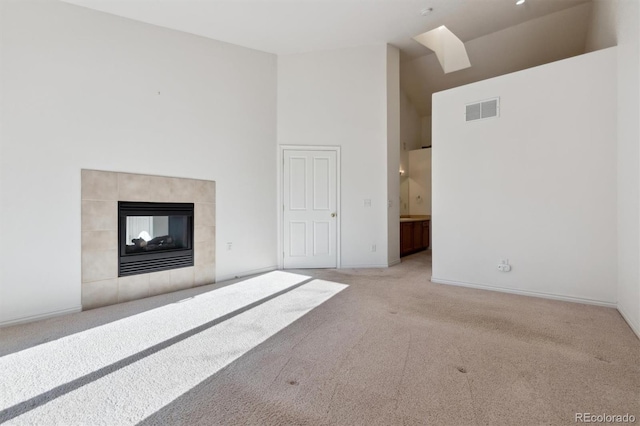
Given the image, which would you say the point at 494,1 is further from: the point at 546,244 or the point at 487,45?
the point at 546,244

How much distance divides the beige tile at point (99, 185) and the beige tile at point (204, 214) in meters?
1.01

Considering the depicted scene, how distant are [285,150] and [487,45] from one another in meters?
4.52

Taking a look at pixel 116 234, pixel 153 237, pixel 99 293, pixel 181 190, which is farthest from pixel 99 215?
pixel 181 190

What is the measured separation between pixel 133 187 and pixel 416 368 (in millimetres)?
3641

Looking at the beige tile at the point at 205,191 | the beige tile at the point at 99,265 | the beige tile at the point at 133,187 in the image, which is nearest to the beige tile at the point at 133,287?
the beige tile at the point at 99,265

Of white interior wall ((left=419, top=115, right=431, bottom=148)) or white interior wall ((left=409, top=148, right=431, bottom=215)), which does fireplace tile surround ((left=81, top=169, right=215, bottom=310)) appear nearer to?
white interior wall ((left=409, top=148, right=431, bottom=215))

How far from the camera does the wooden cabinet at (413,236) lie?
22.3 ft

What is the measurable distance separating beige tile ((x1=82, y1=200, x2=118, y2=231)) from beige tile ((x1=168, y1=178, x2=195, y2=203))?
0.68m

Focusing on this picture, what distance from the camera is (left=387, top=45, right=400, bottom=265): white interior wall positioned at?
219 inches

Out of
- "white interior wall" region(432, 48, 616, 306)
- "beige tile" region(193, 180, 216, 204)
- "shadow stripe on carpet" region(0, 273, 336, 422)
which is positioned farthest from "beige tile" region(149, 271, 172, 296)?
"white interior wall" region(432, 48, 616, 306)

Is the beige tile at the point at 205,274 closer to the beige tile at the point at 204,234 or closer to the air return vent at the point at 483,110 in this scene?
the beige tile at the point at 204,234

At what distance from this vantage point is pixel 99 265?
11.3 ft

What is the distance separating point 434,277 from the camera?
4457 mm

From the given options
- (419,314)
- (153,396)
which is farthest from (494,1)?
(153,396)
